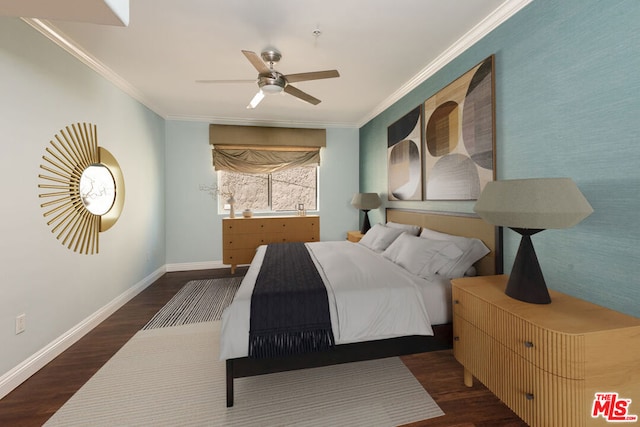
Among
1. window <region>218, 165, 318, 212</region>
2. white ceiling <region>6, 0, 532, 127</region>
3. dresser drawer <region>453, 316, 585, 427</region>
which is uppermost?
white ceiling <region>6, 0, 532, 127</region>

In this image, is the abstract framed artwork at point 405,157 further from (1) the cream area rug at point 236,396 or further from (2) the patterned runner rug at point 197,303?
(2) the patterned runner rug at point 197,303

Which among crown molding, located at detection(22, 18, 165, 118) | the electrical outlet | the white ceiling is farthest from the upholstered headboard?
crown molding, located at detection(22, 18, 165, 118)

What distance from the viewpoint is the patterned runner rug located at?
2.79 m

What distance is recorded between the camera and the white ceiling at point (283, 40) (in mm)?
2016

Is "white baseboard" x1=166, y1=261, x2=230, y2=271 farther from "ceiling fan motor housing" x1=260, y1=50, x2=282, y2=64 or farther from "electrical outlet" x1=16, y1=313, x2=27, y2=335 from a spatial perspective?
"ceiling fan motor housing" x1=260, y1=50, x2=282, y2=64

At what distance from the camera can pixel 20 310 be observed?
1897 mm

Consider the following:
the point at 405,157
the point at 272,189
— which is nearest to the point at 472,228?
the point at 405,157

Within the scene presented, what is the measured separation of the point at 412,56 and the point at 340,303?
2.51 m

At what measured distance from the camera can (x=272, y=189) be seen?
17.0ft

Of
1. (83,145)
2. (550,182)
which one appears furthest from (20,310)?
(550,182)

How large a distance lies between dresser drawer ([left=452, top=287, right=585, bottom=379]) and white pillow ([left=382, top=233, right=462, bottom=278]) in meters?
0.47

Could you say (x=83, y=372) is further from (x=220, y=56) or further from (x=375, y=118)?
(x=375, y=118)

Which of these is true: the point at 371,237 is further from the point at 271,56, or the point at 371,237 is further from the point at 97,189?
the point at 97,189

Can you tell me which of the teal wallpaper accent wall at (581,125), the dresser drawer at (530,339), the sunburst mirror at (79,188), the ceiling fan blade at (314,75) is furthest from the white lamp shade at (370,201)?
the sunburst mirror at (79,188)
